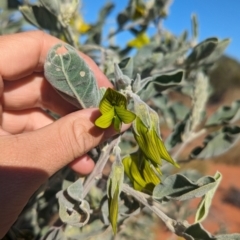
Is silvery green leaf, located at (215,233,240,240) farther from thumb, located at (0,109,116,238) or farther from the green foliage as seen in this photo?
thumb, located at (0,109,116,238)

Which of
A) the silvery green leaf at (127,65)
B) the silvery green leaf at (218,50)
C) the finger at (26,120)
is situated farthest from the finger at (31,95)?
the silvery green leaf at (218,50)

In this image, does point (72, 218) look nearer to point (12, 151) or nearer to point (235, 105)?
point (12, 151)

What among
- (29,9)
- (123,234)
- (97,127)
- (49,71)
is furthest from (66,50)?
(123,234)

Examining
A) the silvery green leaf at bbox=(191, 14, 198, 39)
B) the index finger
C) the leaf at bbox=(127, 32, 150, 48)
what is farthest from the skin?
the leaf at bbox=(127, 32, 150, 48)

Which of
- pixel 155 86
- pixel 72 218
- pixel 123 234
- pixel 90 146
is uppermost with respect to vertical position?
pixel 155 86

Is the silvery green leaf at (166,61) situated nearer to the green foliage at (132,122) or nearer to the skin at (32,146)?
the green foliage at (132,122)

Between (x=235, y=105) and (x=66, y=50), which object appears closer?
(x=66, y=50)
